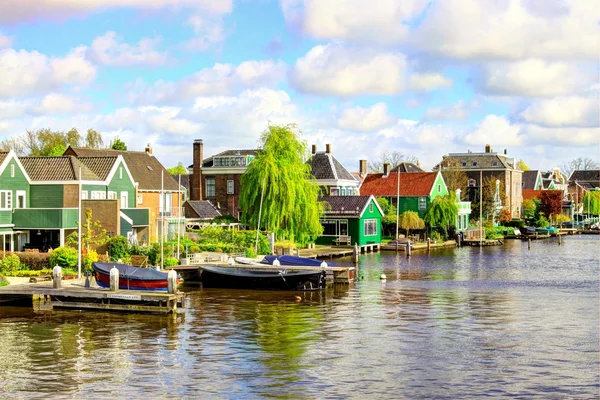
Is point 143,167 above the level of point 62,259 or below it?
above

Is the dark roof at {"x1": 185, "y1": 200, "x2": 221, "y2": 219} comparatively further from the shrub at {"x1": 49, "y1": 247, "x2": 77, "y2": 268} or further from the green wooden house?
the shrub at {"x1": 49, "y1": 247, "x2": 77, "y2": 268}

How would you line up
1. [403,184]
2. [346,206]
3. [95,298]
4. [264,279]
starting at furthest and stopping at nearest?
1. [403,184]
2. [346,206]
3. [264,279]
4. [95,298]

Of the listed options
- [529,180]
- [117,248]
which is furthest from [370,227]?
[529,180]

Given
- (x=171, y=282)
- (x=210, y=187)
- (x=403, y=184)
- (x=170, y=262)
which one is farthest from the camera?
(x=403, y=184)

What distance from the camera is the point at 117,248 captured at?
61062 mm

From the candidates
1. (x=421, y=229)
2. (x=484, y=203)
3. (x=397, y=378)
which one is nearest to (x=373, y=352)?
(x=397, y=378)

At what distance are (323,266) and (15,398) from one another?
32.5 metres

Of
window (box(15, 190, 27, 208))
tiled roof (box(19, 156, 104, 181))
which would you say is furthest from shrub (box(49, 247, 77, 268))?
tiled roof (box(19, 156, 104, 181))

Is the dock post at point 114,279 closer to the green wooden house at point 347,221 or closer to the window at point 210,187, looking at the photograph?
the green wooden house at point 347,221

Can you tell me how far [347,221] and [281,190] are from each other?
1704 centimetres

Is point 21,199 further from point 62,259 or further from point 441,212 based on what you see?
point 441,212

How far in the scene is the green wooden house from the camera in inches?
3676

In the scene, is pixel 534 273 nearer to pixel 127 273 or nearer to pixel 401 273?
pixel 401 273

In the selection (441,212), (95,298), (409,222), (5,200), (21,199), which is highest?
(21,199)
